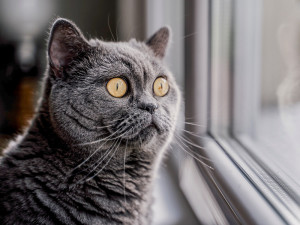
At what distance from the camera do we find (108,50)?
805 mm

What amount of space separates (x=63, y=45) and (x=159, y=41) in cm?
29

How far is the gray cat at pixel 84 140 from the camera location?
0.71 meters

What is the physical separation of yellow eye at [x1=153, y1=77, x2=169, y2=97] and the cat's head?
2 cm

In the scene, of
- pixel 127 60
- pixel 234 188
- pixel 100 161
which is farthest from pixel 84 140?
pixel 234 188

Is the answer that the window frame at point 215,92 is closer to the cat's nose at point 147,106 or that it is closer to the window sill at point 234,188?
the window sill at point 234,188

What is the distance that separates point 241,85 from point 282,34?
0.57 feet

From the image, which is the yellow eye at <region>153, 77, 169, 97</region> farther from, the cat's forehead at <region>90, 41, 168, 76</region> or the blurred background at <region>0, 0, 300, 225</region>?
the blurred background at <region>0, 0, 300, 225</region>

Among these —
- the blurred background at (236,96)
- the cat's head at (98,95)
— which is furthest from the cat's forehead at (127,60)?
the blurred background at (236,96)

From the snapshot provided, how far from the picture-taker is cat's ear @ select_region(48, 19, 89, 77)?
0.71 metres

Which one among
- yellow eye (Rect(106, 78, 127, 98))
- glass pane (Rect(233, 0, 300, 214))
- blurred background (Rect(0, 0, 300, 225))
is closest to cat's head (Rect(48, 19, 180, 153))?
yellow eye (Rect(106, 78, 127, 98))

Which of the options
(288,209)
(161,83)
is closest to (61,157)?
(161,83)

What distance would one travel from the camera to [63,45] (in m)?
0.74

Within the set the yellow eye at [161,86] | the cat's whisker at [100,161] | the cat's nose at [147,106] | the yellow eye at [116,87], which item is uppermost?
the yellow eye at [161,86]

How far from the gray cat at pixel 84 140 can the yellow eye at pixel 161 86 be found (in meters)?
0.01
